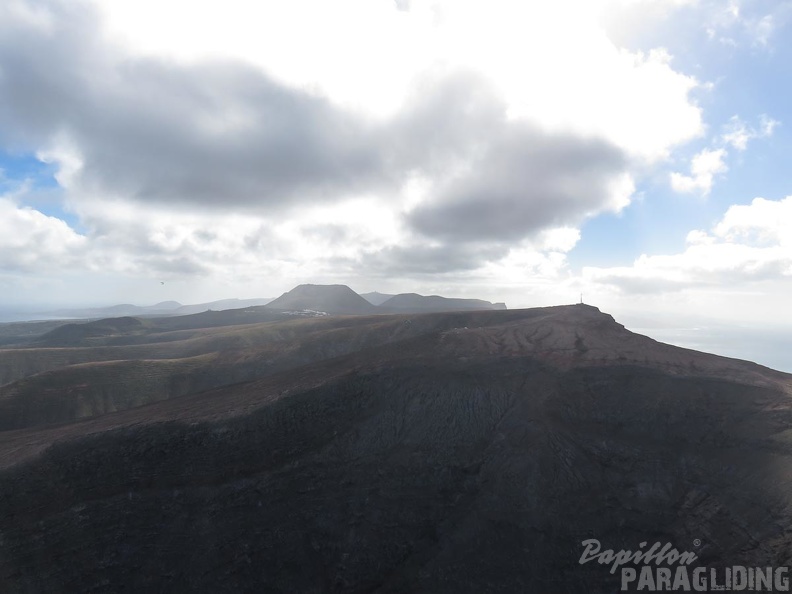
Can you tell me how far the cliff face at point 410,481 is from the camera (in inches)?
1117

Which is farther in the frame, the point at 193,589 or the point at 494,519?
the point at 494,519

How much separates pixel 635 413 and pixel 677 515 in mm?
9737

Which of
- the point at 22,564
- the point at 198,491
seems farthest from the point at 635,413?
the point at 22,564

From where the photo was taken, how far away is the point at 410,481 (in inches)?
1334

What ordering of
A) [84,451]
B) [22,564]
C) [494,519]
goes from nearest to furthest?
[22,564]
[494,519]
[84,451]

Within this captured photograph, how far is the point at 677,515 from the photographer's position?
30250 millimetres

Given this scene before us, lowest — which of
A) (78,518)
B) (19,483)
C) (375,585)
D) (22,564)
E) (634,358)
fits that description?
(375,585)

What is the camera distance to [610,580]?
27594mm

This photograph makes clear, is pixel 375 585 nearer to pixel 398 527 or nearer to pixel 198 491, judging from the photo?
pixel 398 527

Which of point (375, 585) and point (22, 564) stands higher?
point (22, 564)

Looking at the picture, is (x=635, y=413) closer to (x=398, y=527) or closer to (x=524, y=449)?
(x=524, y=449)

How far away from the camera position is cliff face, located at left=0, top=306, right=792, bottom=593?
28359mm

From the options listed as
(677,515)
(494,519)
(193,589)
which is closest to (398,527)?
(494,519)

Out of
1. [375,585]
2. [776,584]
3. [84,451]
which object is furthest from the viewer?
[84,451]
